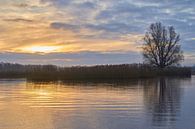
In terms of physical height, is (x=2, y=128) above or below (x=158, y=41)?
below

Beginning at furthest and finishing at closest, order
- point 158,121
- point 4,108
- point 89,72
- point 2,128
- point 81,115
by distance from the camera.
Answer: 1. point 89,72
2. point 4,108
3. point 81,115
4. point 158,121
5. point 2,128

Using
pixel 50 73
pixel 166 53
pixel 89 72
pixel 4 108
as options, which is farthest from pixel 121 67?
pixel 4 108

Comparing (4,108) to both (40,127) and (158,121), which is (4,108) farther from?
(158,121)

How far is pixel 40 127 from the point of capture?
1270cm

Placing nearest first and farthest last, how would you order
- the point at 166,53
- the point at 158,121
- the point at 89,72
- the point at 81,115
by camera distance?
the point at 158,121 < the point at 81,115 < the point at 89,72 < the point at 166,53

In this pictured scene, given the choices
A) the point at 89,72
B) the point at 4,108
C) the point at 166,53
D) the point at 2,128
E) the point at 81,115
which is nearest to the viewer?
the point at 2,128

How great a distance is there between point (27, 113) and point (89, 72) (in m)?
34.3

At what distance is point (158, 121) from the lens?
14.0 meters

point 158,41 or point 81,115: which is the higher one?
point 158,41

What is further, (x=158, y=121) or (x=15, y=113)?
(x=15, y=113)

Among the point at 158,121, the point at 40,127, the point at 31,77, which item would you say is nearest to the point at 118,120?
the point at 158,121

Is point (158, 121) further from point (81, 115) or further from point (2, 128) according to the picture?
point (2, 128)

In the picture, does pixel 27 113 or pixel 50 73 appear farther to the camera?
pixel 50 73

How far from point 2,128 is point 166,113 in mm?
6702
